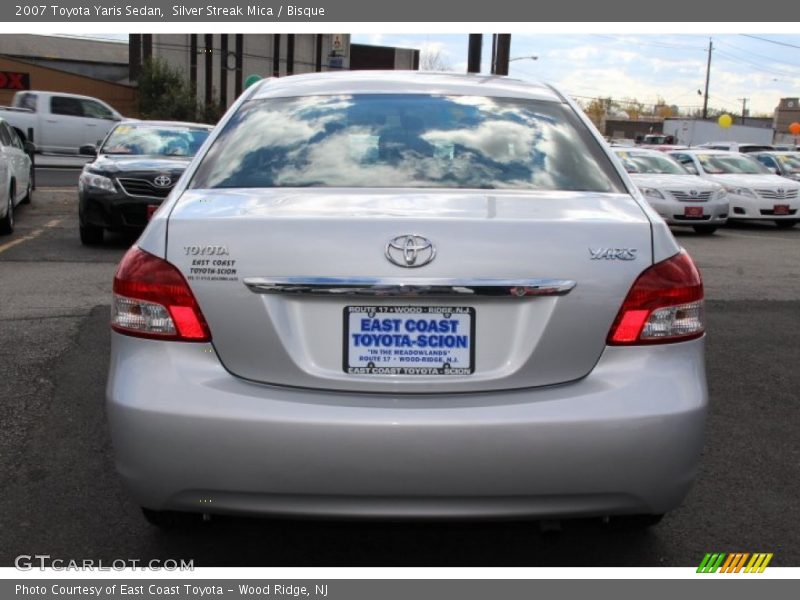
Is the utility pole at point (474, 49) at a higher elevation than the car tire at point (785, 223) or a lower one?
higher

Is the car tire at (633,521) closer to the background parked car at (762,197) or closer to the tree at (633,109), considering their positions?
the background parked car at (762,197)

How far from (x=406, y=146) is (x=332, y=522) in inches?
53.6

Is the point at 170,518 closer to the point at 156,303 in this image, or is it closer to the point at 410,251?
the point at 156,303

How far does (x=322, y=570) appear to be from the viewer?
10.2 feet

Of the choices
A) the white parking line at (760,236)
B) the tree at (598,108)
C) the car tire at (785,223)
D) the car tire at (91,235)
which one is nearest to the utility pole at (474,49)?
the car tire at (785,223)

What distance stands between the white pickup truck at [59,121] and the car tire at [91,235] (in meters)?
16.3

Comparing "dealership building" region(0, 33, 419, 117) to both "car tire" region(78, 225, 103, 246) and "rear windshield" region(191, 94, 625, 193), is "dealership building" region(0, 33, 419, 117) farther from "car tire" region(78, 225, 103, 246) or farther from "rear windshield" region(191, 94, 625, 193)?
"rear windshield" region(191, 94, 625, 193)

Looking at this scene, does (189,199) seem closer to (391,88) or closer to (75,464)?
(391,88)

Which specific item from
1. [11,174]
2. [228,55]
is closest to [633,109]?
[228,55]

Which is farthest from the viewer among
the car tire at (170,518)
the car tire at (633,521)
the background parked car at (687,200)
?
the background parked car at (687,200)

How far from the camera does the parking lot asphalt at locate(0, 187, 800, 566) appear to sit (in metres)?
3.29

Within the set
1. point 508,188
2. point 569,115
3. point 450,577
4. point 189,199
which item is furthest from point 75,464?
point 569,115

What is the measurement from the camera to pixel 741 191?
17859mm

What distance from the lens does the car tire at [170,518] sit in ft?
9.88
